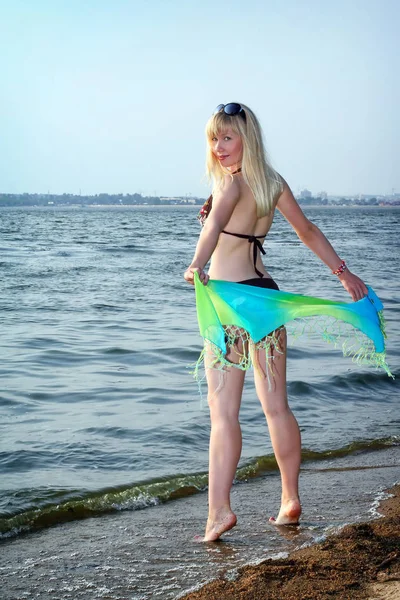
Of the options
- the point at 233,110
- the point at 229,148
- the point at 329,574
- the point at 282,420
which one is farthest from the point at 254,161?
the point at 329,574

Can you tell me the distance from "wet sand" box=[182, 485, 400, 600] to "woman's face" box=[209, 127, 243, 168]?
1.93 meters

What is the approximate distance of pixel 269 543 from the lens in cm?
408

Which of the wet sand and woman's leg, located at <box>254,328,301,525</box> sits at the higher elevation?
woman's leg, located at <box>254,328,301,525</box>

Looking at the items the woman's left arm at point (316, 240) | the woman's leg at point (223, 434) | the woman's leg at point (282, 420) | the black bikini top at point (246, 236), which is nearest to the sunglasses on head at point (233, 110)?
the black bikini top at point (246, 236)

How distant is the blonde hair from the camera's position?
12.8 feet

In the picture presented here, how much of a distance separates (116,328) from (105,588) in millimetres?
7780

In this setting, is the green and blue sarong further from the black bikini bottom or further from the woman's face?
the woman's face

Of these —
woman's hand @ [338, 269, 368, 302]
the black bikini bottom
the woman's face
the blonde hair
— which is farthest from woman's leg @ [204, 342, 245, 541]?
the woman's face

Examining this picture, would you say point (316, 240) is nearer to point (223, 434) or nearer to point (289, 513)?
point (223, 434)

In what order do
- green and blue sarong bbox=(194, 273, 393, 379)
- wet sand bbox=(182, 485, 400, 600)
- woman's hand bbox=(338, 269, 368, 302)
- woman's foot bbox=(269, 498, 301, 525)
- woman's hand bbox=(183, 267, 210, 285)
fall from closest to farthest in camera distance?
1. wet sand bbox=(182, 485, 400, 600)
2. woman's hand bbox=(183, 267, 210, 285)
3. green and blue sarong bbox=(194, 273, 393, 379)
4. woman's hand bbox=(338, 269, 368, 302)
5. woman's foot bbox=(269, 498, 301, 525)

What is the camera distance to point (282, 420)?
4.12 meters

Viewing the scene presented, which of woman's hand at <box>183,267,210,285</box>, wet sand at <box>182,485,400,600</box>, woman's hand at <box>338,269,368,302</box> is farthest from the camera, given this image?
woman's hand at <box>338,269,368,302</box>

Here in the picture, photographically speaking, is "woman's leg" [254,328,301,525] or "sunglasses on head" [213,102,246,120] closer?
"sunglasses on head" [213,102,246,120]

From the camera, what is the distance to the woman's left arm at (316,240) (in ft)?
13.5
